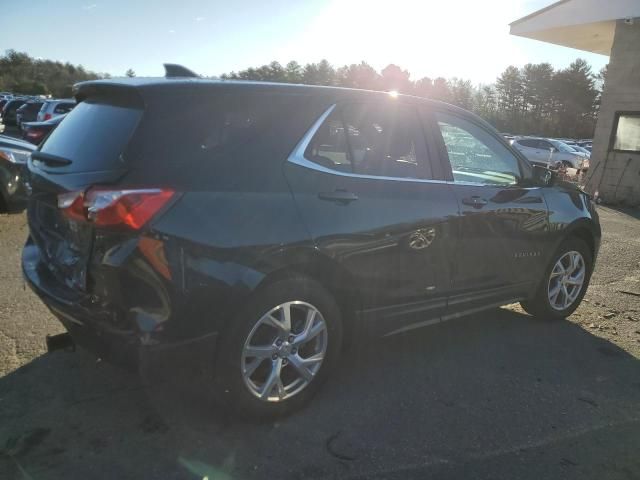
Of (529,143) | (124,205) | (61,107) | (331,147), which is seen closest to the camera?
(124,205)

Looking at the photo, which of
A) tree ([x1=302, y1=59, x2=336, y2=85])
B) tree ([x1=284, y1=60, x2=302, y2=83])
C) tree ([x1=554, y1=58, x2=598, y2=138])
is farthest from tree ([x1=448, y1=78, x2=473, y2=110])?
tree ([x1=284, y1=60, x2=302, y2=83])

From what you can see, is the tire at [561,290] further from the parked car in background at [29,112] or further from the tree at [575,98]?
the tree at [575,98]

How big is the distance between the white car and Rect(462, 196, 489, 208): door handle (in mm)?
23301

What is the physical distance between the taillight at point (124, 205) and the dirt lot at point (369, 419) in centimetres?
117

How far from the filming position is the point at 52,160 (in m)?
2.99

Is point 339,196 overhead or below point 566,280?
overhead

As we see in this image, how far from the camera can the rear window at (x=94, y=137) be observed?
269 cm

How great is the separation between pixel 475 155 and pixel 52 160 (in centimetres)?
294

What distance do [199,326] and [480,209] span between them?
228cm

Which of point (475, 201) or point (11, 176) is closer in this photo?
point (475, 201)

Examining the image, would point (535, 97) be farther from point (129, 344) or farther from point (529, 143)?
point (129, 344)

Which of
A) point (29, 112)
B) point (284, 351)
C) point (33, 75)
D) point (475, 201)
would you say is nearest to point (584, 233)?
point (475, 201)

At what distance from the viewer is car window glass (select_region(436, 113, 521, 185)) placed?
13.0ft

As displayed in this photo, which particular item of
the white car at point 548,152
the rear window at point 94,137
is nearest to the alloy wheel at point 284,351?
the rear window at point 94,137
